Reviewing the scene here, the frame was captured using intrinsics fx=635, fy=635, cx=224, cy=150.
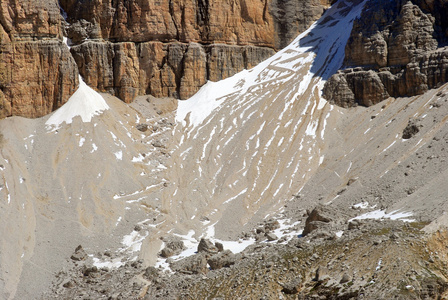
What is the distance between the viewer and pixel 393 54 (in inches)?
2146

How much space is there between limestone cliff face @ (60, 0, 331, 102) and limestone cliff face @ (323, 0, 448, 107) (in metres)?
11.6

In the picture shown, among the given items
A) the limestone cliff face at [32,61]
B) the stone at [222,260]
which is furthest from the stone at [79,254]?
the limestone cliff face at [32,61]

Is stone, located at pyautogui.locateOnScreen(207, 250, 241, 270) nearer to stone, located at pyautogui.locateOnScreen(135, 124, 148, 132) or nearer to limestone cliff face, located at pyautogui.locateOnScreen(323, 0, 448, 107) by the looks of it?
stone, located at pyautogui.locateOnScreen(135, 124, 148, 132)

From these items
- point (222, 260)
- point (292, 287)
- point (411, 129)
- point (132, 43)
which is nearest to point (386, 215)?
point (292, 287)

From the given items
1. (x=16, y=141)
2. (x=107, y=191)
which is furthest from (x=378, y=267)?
(x=16, y=141)

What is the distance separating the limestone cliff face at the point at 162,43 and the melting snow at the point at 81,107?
2.36 meters

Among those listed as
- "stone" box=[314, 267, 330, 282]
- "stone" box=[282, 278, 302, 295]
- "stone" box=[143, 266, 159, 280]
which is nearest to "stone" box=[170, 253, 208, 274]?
"stone" box=[143, 266, 159, 280]

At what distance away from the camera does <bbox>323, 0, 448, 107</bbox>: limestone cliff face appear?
171ft

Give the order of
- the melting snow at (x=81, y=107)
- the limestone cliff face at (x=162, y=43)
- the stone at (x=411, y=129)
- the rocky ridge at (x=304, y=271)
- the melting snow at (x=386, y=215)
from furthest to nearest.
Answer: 1. the limestone cliff face at (x=162, y=43)
2. the melting snow at (x=81, y=107)
3. the stone at (x=411, y=129)
4. the melting snow at (x=386, y=215)
5. the rocky ridge at (x=304, y=271)

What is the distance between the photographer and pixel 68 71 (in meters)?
56.7

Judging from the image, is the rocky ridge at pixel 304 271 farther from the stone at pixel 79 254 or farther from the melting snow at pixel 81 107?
the melting snow at pixel 81 107

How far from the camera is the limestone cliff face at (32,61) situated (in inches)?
2143

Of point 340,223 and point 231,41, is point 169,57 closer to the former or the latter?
point 231,41

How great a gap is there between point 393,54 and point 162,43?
22141 millimetres
